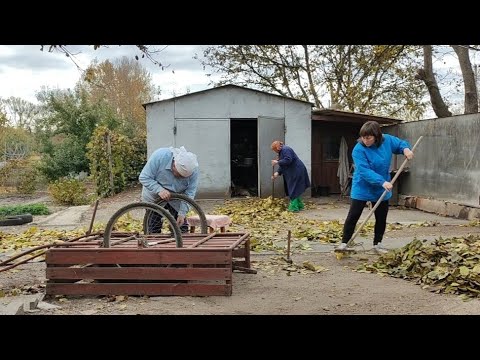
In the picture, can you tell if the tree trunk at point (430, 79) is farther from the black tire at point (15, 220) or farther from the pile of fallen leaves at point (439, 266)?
the black tire at point (15, 220)

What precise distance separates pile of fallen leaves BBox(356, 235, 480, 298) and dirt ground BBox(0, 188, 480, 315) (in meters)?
0.17

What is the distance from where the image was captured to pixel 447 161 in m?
13.9

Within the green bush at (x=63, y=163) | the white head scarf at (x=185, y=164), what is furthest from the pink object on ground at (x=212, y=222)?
the green bush at (x=63, y=163)

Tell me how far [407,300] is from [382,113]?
26107 millimetres

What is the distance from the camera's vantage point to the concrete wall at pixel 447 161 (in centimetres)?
1273

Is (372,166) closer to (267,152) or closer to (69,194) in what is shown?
(267,152)

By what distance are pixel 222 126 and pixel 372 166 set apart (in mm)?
9972

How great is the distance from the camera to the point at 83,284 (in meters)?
5.66

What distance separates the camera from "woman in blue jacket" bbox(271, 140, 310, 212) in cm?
1396

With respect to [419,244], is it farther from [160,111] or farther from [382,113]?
[382,113]

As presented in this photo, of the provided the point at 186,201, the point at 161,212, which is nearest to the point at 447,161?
the point at 186,201

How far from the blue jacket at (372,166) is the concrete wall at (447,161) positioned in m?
5.79

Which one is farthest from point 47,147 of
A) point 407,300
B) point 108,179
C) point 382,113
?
point 407,300

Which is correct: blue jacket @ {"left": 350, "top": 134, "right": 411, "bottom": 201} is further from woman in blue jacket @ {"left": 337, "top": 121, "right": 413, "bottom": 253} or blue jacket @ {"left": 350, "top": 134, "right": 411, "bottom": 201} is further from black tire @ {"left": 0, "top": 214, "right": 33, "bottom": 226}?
black tire @ {"left": 0, "top": 214, "right": 33, "bottom": 226}
